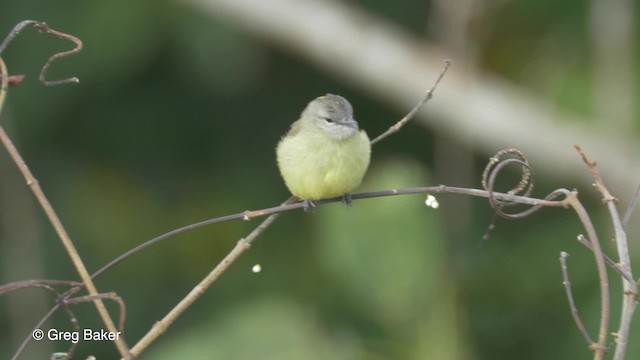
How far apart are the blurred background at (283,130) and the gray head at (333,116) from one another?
3.74 ft

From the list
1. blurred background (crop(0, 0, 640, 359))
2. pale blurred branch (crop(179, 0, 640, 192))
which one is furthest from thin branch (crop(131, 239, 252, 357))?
pale blurred branch (crop(179, 0, 640, 192))

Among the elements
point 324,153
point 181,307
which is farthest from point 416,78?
point 181,307

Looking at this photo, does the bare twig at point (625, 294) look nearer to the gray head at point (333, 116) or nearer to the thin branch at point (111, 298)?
the thin branch at point (111, 298)

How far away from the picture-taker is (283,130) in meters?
6.60

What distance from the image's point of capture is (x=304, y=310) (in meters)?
5.05

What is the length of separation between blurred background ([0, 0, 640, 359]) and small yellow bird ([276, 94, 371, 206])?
1.18 meters

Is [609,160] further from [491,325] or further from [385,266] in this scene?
[385,266]

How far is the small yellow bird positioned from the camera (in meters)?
3.54

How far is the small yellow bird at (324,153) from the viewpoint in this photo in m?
3.54

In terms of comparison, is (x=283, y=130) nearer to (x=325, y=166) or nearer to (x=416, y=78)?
(x=416, y=78)

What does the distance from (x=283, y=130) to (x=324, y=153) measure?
2.95 meters

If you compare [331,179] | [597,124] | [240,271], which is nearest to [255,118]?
[240,271]

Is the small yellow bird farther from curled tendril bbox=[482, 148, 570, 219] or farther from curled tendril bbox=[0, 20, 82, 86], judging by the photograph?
curled tendril bbox=[0, 20, 82, 86]

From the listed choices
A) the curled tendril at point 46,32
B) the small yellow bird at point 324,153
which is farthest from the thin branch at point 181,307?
the small yellow bird at point 324,153
